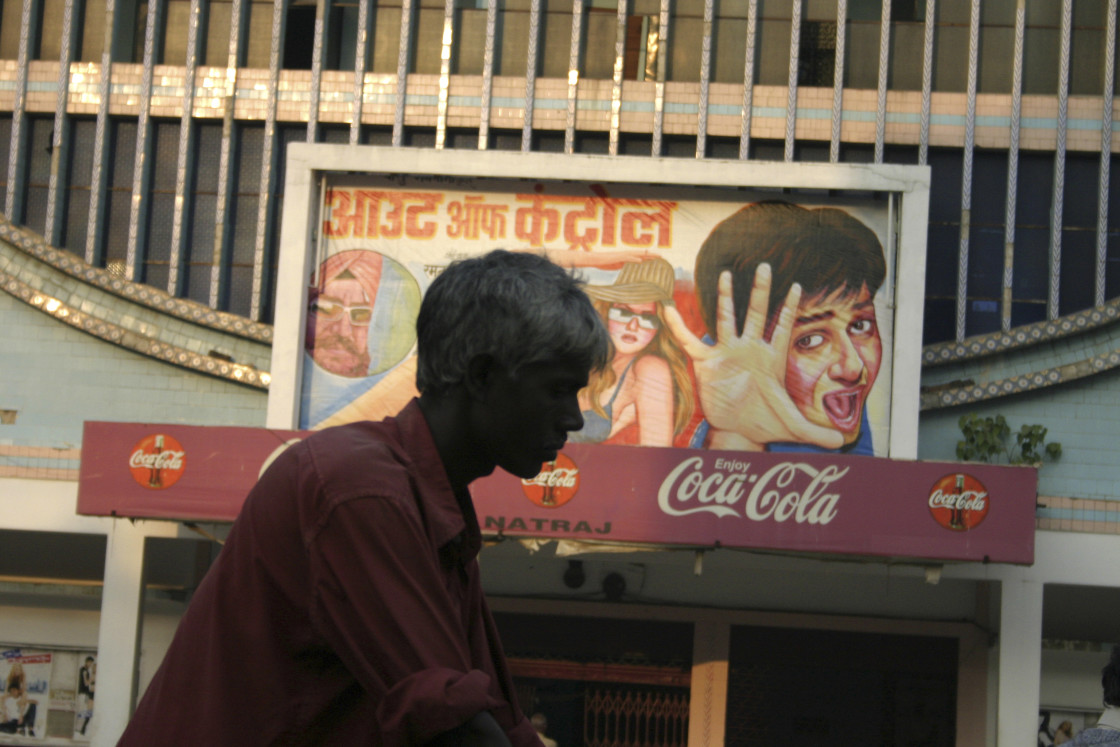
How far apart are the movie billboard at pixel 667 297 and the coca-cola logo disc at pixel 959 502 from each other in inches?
Answer: 51.6

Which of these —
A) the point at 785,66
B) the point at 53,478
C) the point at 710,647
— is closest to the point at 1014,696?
the point at 710,647

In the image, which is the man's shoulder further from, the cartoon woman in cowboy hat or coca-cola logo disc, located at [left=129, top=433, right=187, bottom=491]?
the cartoon woman in cowboy hat

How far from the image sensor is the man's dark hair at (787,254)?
14805 millimetres

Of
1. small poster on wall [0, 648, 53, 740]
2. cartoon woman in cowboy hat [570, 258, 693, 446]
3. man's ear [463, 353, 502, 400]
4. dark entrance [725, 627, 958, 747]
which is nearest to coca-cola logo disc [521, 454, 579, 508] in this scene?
cartoon woman in cowboy hat [570, 258, 693, 446]

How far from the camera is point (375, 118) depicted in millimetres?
17438

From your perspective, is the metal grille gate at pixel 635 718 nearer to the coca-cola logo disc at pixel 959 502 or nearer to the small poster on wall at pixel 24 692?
the coca-cola logo disc at pixel 959 502

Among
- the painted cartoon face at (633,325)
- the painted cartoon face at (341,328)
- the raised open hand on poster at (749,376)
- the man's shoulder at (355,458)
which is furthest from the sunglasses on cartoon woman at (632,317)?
the man's shoulder at (355,458)

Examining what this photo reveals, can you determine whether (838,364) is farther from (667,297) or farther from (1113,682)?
(1113,682)

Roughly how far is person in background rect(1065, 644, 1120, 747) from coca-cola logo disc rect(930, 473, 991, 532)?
9136 mm

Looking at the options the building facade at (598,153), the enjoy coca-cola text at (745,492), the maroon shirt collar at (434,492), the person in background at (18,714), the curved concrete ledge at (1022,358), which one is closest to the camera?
the maroon shirt collar at (434,492)

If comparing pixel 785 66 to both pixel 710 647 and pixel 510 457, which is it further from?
pixel 510 457

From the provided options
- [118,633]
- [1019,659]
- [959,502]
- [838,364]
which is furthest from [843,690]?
[118,633]

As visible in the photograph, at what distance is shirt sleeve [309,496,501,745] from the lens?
5.60 ft

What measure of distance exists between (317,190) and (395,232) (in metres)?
1.02
